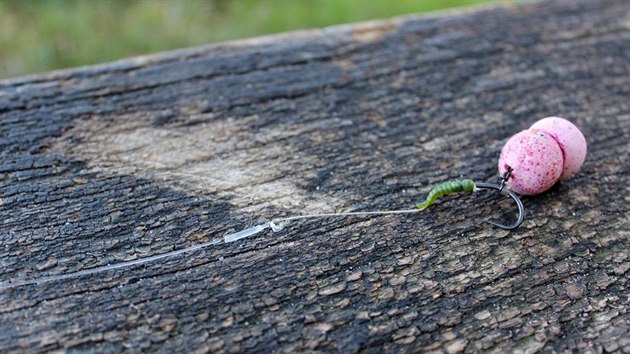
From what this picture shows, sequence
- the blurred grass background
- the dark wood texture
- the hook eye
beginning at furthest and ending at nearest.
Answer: the blurred grass background, the hook eye, the dark wood texture

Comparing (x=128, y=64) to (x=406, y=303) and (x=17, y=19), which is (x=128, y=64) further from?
(x=17, y=19)

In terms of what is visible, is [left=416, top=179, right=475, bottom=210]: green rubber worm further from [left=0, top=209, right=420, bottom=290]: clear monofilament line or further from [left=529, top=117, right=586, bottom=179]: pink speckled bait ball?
[left=529, top=117, right=586, bottom=179]: pink speckled bait ball

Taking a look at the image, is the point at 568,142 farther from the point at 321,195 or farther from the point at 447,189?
the point at 321,195

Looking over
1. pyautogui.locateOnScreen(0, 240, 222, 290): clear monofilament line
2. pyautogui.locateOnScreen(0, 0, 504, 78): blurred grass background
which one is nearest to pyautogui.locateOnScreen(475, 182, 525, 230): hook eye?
pyautogui.locateOnScreen(0, 240, 222, 290): clear monofilament line

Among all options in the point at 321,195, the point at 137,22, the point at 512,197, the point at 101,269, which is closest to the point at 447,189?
the point at 512,197

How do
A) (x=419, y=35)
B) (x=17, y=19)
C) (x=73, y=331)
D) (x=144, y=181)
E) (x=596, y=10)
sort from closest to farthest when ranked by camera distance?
1. (x=73, y=331)
2. (x=144, y=181)
3. (x=419, y=35)
4. (x=596, y=10)
5. (x=17, y=19)

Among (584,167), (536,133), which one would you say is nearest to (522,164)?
(536,133)
